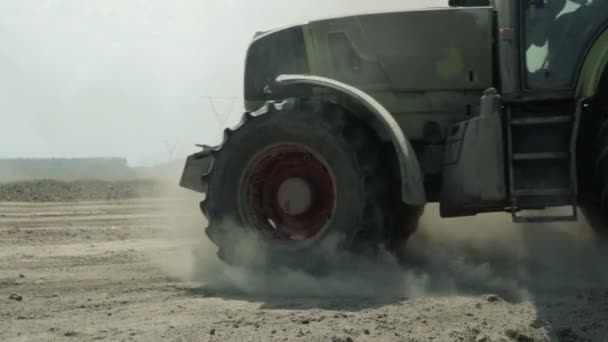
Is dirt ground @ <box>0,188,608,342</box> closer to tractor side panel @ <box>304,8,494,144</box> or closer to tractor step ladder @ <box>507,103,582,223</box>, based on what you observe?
tractor step ladder @ <box>507,103,582,223</box>

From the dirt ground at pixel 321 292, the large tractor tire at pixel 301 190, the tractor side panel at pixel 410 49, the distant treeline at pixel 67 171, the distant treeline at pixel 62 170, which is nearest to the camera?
the dirt ground at pixel 321 292

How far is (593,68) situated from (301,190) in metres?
2.48

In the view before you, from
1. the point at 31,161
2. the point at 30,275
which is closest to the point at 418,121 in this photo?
the point at 30,275

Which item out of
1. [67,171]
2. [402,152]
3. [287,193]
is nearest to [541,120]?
[402,152]

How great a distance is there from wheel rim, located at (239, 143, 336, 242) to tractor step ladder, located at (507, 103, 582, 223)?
4.87ft

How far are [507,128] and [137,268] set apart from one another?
12.1 feet

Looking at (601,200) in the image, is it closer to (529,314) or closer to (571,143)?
(571,143)

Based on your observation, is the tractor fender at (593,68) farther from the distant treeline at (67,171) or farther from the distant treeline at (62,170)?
the distant treeline at (62,170)

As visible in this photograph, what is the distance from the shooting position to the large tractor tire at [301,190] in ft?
22.0

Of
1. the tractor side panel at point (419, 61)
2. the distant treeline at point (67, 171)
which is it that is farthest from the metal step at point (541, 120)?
the distant treeline at point (67, 171)

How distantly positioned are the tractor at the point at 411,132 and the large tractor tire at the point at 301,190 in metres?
0.01

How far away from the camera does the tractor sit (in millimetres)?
6484

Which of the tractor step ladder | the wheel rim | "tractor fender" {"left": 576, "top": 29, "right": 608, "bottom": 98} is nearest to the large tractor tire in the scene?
the wheel rim

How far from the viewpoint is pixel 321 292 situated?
646 centimetres
